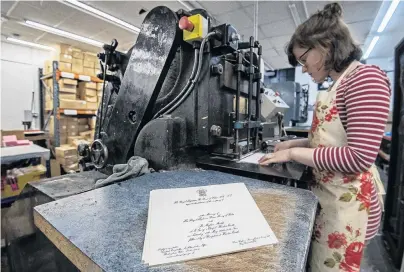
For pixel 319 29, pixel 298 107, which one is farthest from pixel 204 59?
pixel 298 107

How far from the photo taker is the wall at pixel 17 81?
595 centimetres

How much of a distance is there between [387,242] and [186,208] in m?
2.84

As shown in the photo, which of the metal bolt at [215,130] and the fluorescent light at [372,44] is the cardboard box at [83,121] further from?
the fluorescent light at [372,44]

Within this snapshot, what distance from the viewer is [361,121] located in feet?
2.53

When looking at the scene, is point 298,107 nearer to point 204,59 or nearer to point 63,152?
point 204,59

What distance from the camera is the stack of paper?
1.46ft

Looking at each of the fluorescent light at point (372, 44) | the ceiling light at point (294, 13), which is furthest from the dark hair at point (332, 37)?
the fluorescent light at point (372, 44)

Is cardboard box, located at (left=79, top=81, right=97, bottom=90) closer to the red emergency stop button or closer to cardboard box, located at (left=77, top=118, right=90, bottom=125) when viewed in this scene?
cardboard box, located at (left=77, top=118, right=90, bottom=125)

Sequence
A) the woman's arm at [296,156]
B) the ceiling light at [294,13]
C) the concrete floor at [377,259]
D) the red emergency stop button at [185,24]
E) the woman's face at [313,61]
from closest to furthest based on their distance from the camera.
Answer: the woman's arm at [296,156]
the woman's face at [313,61]
the red emergency stop button at [185,24]
the concrete floor at [377,259]
the ceiling light at [294,13]

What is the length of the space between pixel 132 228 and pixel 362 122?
0.82 meters

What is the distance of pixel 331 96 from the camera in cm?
91

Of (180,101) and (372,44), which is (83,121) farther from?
(372,44)

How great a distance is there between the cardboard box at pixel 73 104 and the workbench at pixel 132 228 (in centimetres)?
428

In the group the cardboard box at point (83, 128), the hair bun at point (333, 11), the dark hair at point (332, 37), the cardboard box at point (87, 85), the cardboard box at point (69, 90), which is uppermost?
the cardboard box at point (87, 85)
